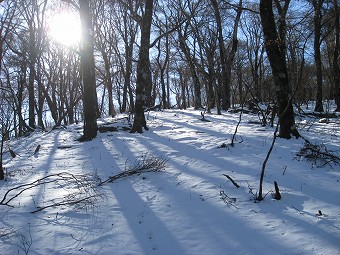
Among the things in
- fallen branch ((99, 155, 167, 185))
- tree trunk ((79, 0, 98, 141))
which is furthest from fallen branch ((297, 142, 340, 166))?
tree trunk ((79, 0, 98, 141))

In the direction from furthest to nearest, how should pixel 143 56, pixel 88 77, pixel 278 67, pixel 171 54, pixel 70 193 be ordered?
pixel 171 54
pixel 143 56
pixel 88 77
pixel 278 67
pixel 70 193

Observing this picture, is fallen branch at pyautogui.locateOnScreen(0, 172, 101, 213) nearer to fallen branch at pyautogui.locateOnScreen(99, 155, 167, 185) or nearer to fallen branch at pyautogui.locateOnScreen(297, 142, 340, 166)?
fallen branch at pyautogui.locateOnScreen(99, 155, 167, 185)

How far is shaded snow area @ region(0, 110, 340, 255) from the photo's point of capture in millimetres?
2996

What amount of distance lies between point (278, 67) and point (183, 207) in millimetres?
4643

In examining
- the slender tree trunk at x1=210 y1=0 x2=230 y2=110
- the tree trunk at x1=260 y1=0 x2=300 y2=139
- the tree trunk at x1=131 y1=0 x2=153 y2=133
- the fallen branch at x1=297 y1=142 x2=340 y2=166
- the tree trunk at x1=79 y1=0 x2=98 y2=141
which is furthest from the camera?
the slender tree trunk at x1=210 y1=0 x2=230 y2=110

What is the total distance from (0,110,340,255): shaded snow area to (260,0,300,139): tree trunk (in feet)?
1.47

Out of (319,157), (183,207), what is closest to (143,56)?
(319,157)

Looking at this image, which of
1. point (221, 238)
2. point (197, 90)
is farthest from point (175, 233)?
point (197, 90)

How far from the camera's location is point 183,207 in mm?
3859

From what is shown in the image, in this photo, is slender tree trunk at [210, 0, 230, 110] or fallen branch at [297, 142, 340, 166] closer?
fallen branch at [297, 142, 340, 166]

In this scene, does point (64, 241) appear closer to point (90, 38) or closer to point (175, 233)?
point (175, 233)

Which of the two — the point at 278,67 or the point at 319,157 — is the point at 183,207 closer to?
the point at 319,157

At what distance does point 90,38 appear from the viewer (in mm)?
9125

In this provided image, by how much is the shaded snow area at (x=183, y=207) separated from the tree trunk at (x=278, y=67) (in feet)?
1.47
